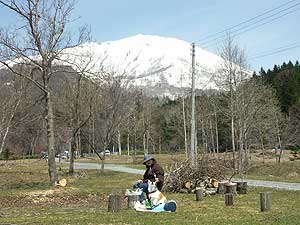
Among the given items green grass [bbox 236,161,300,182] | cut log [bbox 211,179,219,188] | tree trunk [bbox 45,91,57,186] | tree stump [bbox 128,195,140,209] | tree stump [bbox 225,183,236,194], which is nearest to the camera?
tree stump [bbox 128,195,140,209]

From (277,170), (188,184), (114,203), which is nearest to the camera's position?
(114,203)

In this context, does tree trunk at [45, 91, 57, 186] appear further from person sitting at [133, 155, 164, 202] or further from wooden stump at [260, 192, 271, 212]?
wooden stump at [260, 192, 271, 212]

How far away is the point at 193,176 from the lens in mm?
21812

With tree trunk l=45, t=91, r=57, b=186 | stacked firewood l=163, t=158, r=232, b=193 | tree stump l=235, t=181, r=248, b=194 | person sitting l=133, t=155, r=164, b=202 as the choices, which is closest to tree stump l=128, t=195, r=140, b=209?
person sitting l=133, t=155, r=164, b=202

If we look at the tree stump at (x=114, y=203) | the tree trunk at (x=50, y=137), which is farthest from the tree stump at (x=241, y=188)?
the tree trunk at (x=50, y=137)

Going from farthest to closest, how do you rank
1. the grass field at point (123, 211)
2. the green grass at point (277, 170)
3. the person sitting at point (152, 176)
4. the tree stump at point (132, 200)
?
the green grass at point (277, 170) → the tree stump at point (132, 200) → the person sitting at point (152, 176) → the grass field at point (123, 211)

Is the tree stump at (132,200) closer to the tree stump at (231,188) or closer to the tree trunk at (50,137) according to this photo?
the tree stump at (231,188)

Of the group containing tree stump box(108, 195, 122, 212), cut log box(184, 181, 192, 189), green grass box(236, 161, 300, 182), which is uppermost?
green grass box(236, 161, 300, 182)

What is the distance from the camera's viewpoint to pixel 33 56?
2464 cm

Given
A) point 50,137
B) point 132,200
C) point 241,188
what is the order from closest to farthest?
point 132,200 → point 241,188 → point 50,137

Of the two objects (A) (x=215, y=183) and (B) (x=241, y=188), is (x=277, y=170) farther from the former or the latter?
(B) (x=241, y=188)

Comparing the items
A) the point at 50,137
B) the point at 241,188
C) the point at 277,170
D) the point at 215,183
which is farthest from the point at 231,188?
the point at 277,170

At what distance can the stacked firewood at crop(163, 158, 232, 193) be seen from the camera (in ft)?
70.9

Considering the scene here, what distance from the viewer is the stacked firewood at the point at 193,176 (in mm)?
21625
